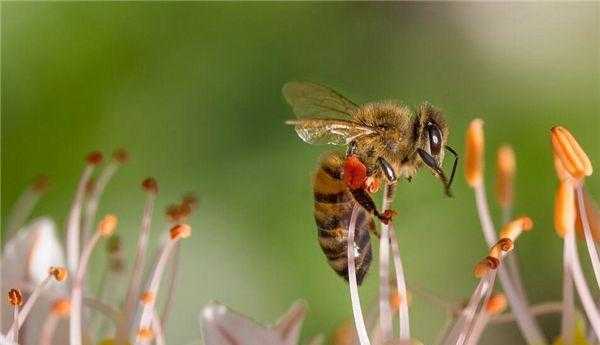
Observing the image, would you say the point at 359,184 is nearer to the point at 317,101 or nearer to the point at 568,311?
the point at 317,101

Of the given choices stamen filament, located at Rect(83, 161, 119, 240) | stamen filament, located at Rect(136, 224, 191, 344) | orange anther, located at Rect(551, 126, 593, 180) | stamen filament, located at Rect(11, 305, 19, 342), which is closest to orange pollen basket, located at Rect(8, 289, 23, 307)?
stamen filament, located at Rect(11, 305, 19, 342)

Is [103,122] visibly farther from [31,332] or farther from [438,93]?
[31,332]

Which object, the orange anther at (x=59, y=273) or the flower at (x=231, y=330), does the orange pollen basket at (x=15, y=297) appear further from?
the flower at (x=231, y=330)

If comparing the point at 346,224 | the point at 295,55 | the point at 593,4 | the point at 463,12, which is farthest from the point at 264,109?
the point at 346,224

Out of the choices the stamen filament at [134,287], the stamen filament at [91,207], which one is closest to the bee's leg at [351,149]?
the stamen filament at [134,287]

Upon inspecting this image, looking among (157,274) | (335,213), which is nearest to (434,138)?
(335,213)
